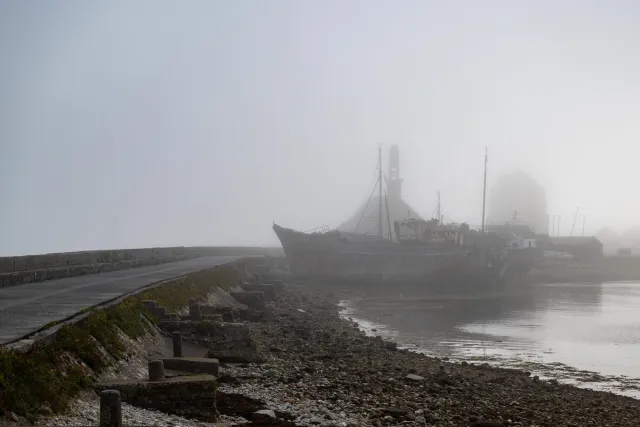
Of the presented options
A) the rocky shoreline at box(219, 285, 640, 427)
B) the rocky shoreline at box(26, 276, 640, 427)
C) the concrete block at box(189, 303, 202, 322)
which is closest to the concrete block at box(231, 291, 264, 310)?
the rocky shoreline at box(219, 285, 640, 427)

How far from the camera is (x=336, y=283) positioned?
75.4 m

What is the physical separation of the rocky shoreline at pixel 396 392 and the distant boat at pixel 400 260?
54.1m

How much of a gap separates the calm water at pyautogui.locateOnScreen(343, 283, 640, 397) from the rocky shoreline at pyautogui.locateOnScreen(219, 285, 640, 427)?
3.54 metres

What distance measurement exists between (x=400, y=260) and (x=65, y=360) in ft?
225

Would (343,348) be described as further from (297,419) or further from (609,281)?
(609,281)

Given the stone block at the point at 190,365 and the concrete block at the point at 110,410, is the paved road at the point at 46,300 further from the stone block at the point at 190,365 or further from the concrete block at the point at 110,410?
the concrete block at the point at 110,410

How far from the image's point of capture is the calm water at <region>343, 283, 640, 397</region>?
2536 cm

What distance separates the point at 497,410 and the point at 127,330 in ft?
27.4

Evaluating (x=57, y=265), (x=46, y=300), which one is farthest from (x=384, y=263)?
(x=46, y=300)

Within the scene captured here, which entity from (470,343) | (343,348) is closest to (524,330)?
(470,343)

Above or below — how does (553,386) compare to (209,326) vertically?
below

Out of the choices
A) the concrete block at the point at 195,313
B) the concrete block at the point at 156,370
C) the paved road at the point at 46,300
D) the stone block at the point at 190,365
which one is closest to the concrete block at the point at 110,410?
the concrete block at the point at 156,370

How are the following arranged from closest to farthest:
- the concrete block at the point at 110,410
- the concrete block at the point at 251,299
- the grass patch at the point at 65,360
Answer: the concrete block at the point at 110,410
the grass patch at the point at 65,360
the concrete block at the point at 251,299

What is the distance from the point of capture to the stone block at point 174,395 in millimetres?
10992
